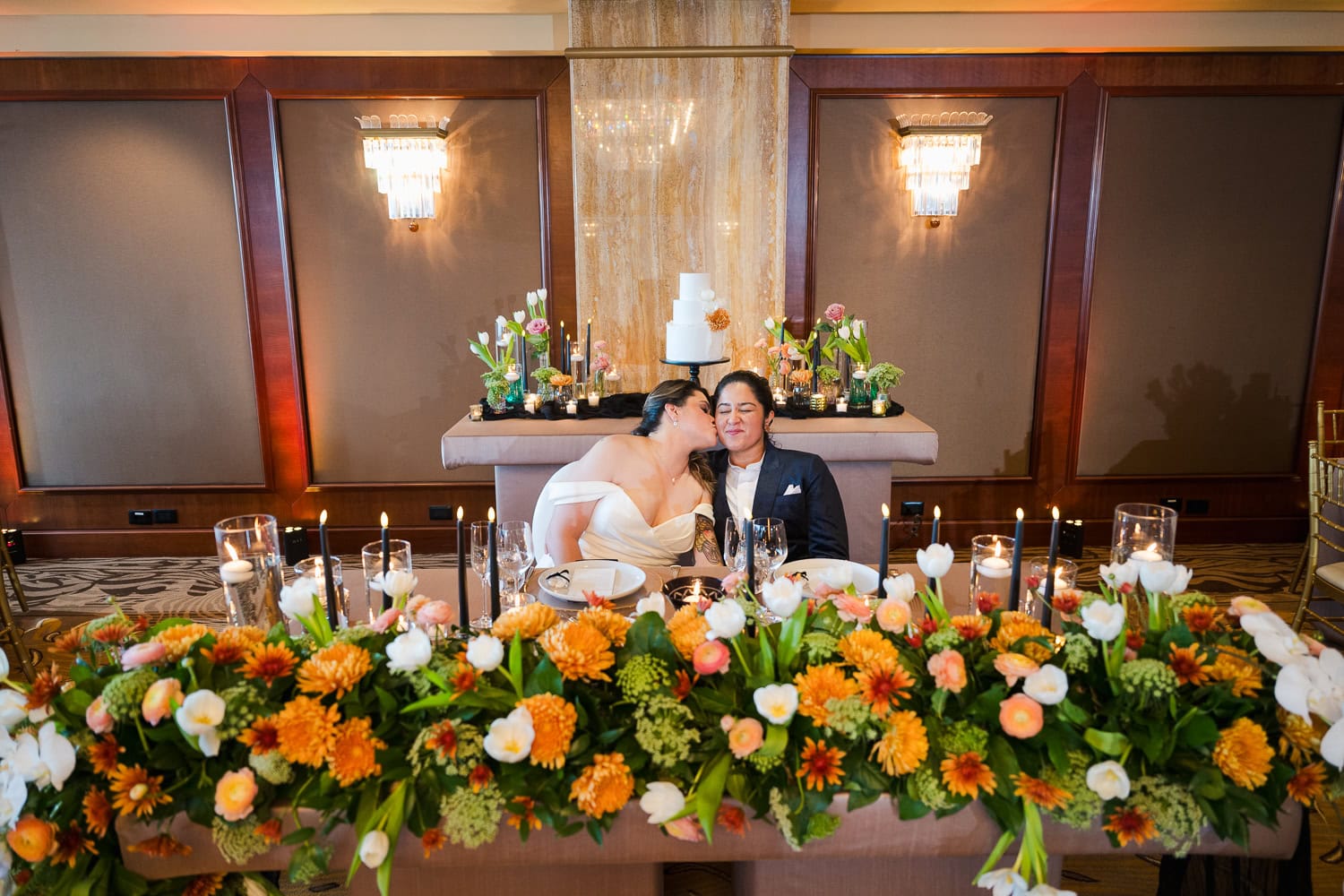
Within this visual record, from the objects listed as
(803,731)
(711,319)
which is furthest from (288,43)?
(803,731)

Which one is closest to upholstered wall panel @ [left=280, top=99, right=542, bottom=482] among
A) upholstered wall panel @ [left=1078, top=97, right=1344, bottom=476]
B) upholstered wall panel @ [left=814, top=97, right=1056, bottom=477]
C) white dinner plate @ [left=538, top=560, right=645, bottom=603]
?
upholstered wall panel @ [left=814, top=97, right=1056, bottom=477]

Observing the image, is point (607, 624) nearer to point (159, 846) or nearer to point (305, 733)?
point (305, 733)

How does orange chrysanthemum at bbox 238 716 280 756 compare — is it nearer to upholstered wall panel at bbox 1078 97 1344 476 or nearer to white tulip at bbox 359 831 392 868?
white tulip at bbox 359 831 392 868

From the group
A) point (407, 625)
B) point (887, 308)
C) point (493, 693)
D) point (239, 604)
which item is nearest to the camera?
point (493, 693)

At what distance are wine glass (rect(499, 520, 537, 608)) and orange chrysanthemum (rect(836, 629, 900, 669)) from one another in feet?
2.79

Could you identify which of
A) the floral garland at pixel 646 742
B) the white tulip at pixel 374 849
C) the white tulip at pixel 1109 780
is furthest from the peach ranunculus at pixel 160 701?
the white tulip at pixel 1109 780

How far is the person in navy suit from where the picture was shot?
3049 millimetres

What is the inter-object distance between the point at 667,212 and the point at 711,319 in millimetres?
912

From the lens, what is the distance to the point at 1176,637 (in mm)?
1300

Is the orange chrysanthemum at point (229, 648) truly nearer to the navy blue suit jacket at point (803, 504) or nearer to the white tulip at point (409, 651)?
the white tulip at point (409, 651)

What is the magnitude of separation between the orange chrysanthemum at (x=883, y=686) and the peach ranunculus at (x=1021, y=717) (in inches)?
5.3

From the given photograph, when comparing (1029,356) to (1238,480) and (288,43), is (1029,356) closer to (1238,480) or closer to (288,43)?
(1238,480)

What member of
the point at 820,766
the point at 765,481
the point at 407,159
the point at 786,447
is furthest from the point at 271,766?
the point at 407,159

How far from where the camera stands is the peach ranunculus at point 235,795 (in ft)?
3.76
